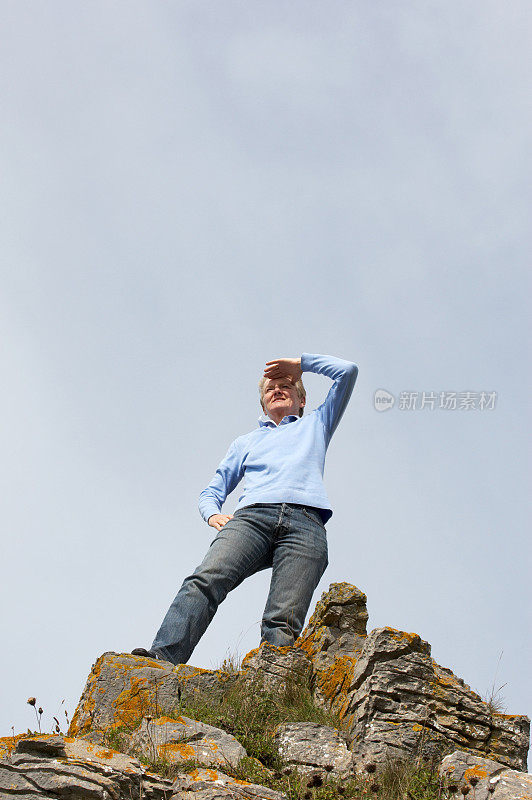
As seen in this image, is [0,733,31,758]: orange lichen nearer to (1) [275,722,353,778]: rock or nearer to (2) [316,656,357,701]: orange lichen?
(1) [275,722,353,778]: rock

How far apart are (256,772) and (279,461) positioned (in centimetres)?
306

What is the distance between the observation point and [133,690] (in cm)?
513

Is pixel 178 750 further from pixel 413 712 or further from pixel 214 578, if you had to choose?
pixel 214 578

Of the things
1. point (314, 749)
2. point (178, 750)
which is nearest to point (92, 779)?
point (178, 750)

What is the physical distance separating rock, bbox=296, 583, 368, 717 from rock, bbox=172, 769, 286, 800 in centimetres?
177

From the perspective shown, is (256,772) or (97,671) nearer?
(256,772)

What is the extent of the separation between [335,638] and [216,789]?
247cm

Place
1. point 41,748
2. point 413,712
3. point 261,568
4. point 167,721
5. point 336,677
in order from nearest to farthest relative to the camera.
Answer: point 41,748 < point 167,721 < point 413,712 < point 336,677 < point 261,568

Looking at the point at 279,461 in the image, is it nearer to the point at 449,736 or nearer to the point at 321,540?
the point at 321,540

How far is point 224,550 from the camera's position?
6266mm

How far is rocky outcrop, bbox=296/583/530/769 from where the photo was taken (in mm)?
4703

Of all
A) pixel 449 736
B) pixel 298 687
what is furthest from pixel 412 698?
pixel 298 687

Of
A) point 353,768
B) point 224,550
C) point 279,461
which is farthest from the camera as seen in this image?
point 279,461

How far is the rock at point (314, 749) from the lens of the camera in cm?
450
